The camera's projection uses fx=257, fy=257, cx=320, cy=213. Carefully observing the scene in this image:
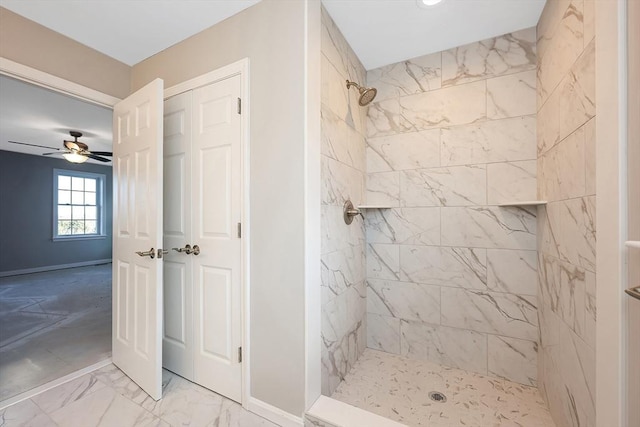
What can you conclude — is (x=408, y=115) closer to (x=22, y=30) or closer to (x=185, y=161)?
(x=185, y=161)

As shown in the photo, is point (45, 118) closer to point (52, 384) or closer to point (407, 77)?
point (52, 384)

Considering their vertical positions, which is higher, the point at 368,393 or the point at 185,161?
the point at 185,161

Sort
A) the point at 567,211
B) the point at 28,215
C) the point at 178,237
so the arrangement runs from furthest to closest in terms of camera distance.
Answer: the point at 28,215, the point at 178,237, the point at 567,211

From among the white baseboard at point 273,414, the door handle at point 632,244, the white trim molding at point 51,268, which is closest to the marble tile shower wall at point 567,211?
the door handle at point 632,244

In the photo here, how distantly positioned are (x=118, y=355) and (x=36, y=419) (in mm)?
531

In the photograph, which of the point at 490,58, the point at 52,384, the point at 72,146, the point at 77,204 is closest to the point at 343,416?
the point at 52,384

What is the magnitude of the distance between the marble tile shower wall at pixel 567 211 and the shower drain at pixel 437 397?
577mm

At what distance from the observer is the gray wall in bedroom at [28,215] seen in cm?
522

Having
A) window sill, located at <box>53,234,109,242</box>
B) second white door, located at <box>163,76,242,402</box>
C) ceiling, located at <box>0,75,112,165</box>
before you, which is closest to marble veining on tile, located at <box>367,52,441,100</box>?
second white door, located at <box>163,76,242,402</box>

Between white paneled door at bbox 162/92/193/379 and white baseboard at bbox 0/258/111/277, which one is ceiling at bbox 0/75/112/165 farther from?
white baseboard at bbox 0/258/111/277

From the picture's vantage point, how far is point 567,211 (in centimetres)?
130

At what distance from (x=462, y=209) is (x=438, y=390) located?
51.4 inches

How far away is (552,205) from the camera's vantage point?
150 cm

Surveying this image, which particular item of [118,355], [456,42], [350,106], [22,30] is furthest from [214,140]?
[456,42]
